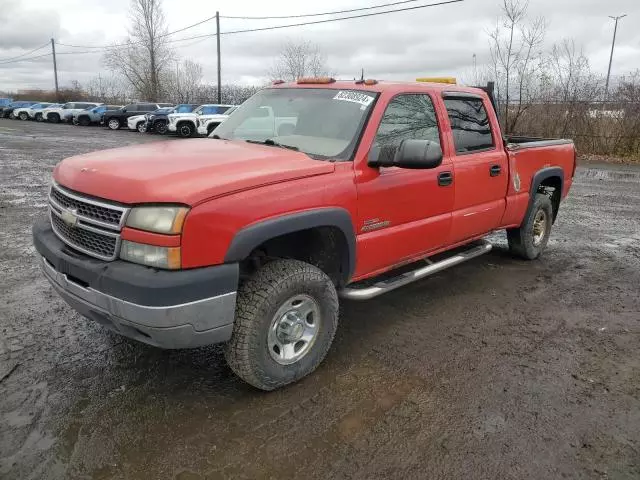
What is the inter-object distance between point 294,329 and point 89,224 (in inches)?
52.7

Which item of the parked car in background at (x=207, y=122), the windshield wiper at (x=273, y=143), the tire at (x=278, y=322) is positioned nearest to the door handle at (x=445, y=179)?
the windshield wiper at (x=273, y=143)

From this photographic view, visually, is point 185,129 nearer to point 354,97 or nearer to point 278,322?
point 354,97

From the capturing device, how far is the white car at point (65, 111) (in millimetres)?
34750

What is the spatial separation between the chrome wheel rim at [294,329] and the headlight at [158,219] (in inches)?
33.1

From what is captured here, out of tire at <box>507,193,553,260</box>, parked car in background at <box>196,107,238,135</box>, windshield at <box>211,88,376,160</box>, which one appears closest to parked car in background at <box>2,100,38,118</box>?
parked car in background at <box>196,107,238,135</box>

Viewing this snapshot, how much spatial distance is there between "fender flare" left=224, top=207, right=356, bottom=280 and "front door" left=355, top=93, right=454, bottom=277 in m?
0.10

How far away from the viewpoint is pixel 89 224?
292 cm

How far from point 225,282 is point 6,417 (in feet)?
4.80

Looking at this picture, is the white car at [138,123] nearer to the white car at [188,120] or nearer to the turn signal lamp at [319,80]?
the white car at [188,120]

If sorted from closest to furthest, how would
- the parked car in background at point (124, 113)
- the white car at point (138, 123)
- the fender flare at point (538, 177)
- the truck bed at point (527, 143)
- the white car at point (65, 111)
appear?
1. the truck bed at point (527, 143)
2. the fender flare at point (538, 177)
3. the white car at point (138, 123)
4. the parked car in background at point (124, 113)
5. the white car at point (65, 111)

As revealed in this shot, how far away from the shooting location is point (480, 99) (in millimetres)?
4941

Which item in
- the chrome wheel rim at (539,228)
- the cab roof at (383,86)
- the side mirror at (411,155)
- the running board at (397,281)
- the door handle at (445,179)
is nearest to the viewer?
the side mirror at (411,155)

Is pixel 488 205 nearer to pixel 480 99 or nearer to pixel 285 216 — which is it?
pixel 480 99

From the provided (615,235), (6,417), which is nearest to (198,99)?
(615,235)
